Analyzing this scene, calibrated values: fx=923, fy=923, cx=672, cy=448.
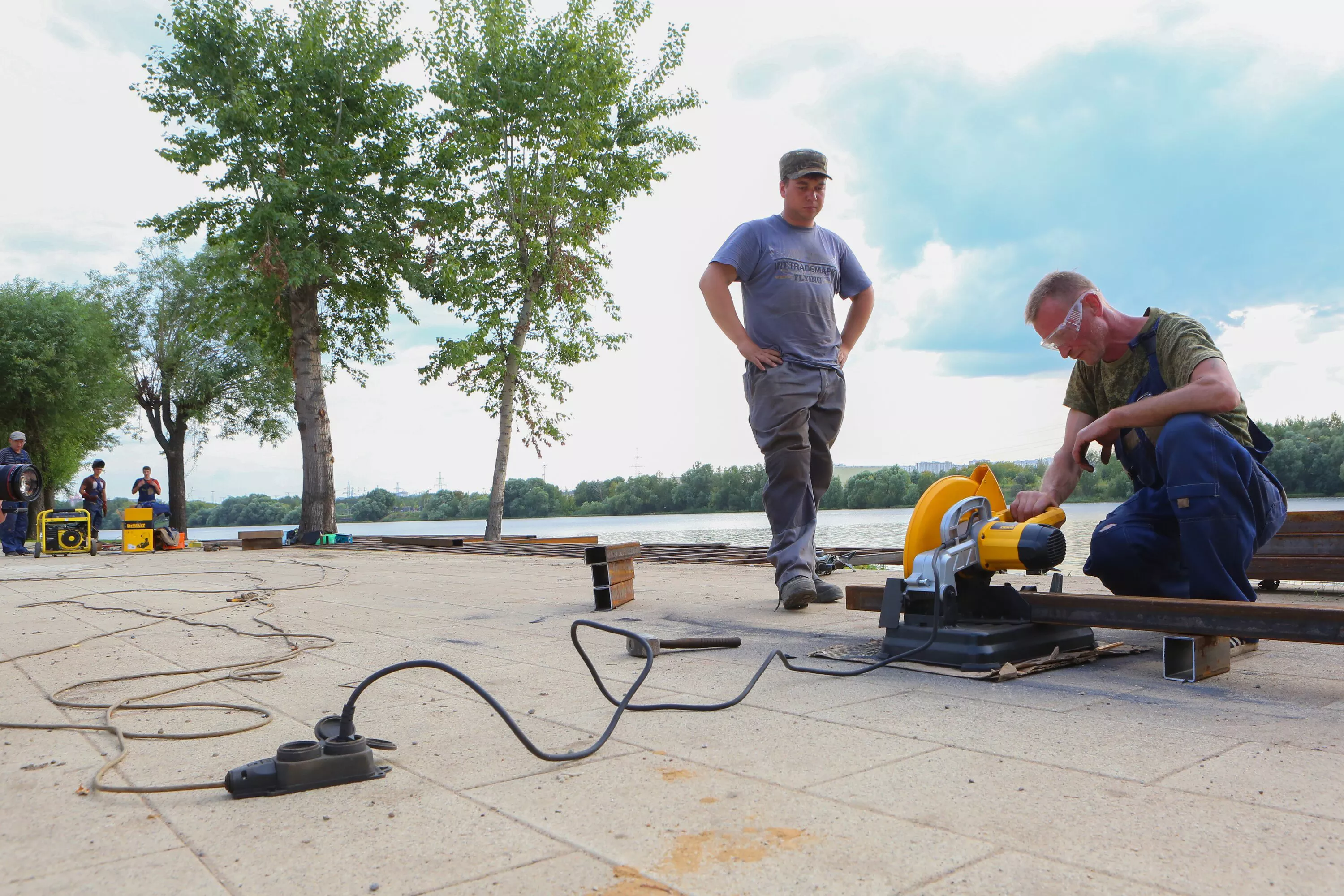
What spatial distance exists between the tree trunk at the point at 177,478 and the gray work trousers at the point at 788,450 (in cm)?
2921

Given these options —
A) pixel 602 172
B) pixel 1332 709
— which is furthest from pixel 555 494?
pixel 1332 709

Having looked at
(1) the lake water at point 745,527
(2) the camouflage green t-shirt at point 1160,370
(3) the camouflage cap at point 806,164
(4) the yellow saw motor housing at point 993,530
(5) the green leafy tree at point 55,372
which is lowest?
(1) the lake water at point 745,527

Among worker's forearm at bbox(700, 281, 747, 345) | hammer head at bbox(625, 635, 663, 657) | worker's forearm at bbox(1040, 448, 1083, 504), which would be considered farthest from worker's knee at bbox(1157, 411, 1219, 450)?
worker's forearm at bbox(700, 281, 747, 345)

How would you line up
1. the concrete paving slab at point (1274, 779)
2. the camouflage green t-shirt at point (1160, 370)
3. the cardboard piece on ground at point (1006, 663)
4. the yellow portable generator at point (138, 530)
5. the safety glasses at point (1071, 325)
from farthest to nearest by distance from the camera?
1. the yellow portable generator at point (138, 530)
2. the safety glasses at point (1071, 325)
3. the camouflage green t-shirt at point (1160, 370)
4. the cardboard piece on ground at point (1006, 663)
5. the concrete paving slab at point (1274, 779)

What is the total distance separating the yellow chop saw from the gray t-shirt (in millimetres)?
1597

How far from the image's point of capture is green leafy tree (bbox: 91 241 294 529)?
101ft

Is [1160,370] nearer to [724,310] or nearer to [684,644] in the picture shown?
[684,644]

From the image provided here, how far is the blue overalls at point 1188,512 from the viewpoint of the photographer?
2.71 meters

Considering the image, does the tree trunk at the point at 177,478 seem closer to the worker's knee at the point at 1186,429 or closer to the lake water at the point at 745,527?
the lake water at the point at 745,527

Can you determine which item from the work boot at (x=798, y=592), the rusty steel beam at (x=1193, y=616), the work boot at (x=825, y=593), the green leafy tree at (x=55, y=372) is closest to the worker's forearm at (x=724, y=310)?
the work boot at (x=798, y=592)

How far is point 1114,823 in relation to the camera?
146 cm

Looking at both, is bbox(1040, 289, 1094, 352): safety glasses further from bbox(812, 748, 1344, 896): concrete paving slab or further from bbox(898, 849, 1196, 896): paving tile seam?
bbox(898, 849, 1196, 896): paving tile seam

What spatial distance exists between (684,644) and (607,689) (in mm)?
761

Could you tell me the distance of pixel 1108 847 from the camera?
1360 mm
